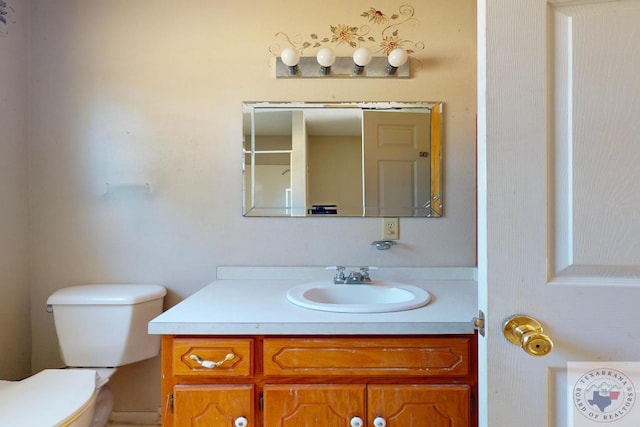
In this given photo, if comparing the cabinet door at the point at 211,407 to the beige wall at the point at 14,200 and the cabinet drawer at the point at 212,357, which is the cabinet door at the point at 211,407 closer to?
the cabinet drawer at the point at 212,357

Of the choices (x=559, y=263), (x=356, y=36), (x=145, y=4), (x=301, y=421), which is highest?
(x=145, y=4)

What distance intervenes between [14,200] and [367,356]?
5.56 feet

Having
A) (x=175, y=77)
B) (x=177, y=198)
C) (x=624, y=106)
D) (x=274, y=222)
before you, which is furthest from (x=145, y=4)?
(x=624, y=106)

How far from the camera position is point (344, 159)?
1.36 m

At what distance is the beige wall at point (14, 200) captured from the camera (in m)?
1.26

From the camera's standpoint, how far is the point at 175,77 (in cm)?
137

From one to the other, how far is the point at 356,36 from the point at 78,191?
5.07ft

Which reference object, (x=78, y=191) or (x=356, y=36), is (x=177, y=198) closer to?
(x=78, y=191)

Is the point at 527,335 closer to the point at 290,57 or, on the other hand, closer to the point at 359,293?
the point at 359,293

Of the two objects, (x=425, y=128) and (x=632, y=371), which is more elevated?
(x=425, y=128)

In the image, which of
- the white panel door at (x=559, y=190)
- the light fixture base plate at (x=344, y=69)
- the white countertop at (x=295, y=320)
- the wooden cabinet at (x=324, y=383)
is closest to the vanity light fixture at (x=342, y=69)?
the light fixture base plate at (x=344, y=69)

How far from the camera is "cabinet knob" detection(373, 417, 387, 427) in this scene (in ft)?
2.74

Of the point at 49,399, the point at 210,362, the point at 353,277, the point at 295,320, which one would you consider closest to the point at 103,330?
the point at 49,399

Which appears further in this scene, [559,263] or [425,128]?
[425,128]
